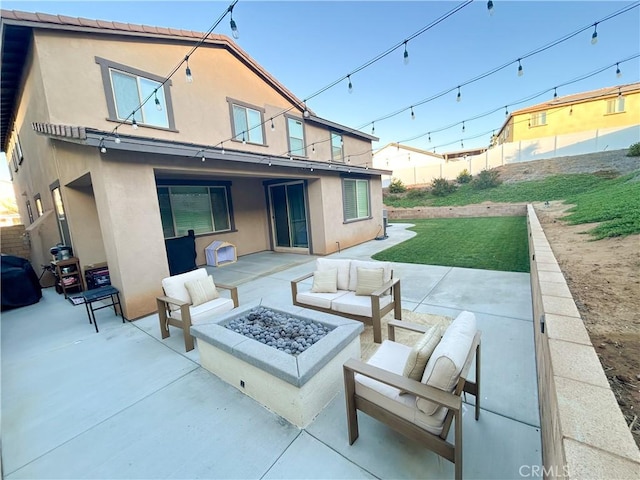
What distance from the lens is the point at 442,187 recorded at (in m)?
21.3

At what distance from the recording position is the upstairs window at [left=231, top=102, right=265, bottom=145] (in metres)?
8.55

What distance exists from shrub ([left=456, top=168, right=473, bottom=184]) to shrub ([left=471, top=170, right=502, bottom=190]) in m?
0.76

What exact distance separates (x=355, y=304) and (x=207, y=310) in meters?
2.07

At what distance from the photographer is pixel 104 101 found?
Answer: 235 inches

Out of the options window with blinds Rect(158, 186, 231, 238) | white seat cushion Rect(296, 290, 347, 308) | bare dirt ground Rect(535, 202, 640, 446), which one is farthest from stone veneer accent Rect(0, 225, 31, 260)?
bare dirt ground Rect(535, 202, 640, 446)

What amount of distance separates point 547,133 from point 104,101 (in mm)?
29592

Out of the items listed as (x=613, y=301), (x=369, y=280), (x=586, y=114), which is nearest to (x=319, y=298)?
(x=369, y=280)

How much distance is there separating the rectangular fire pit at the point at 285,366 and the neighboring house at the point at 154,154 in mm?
2780

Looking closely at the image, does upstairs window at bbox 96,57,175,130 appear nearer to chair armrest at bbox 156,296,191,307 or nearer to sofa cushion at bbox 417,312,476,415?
chair armrest at bbox 156,296,191,307

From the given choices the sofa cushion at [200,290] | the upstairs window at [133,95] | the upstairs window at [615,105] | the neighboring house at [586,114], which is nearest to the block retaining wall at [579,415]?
the sofa cushion at [200,290]

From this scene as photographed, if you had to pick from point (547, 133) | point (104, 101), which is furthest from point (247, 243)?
point (547, 133)

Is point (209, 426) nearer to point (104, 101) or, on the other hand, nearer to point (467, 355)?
point (467, 355)

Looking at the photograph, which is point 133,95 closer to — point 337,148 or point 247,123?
point 247,123

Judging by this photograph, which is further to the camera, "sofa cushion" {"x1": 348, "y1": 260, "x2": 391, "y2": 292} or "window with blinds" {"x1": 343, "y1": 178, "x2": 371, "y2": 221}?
"window with blinds" {"x1": 343, "y1": 178, "x2": 371, "y2": 221}
